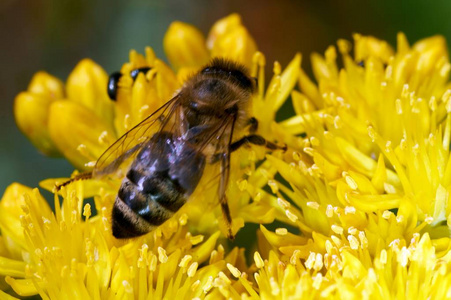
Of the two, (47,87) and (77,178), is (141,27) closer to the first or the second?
(47,87)

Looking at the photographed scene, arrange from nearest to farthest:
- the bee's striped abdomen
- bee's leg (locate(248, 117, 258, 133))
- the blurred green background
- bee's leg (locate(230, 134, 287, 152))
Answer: the bee's striped abdomen < bee's leg (locate(230, 134, 287, 152)) < bee's leg (locate(248, 117, 258, 133)) < the blurred green background

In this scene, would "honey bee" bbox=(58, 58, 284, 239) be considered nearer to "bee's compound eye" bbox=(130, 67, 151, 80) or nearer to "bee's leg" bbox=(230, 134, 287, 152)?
"bee's leg" bbox=(230, 134, 287, 152)

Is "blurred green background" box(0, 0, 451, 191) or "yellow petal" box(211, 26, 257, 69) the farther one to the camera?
"blurred green background" box(0, 0, 451, 191)

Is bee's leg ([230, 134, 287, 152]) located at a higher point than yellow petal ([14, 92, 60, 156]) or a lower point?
lower

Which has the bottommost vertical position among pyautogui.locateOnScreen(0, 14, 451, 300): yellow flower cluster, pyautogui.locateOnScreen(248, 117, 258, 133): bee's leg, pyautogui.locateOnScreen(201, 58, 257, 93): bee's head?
pyautogui.locateOnScreen(0, 14, 451, 300): yellow flower cluster

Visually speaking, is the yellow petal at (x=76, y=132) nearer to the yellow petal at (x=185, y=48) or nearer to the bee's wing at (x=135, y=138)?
the bee's wing at (x=135, y=138)

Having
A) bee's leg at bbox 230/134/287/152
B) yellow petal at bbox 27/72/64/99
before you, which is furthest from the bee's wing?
yellow petal at bbox 27/72/64/99

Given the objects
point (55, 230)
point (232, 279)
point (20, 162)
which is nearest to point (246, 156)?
point (232, 279)

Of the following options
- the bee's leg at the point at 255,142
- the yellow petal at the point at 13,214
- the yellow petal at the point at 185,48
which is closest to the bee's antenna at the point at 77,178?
the yellow petal at the point at 13,214
